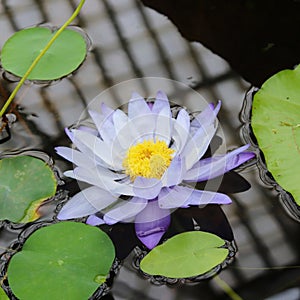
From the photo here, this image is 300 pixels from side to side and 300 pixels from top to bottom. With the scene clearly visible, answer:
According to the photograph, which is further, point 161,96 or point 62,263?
point 161,96

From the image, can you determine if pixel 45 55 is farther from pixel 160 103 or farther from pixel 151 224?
pixel 151 224

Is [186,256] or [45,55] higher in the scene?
[45,55]

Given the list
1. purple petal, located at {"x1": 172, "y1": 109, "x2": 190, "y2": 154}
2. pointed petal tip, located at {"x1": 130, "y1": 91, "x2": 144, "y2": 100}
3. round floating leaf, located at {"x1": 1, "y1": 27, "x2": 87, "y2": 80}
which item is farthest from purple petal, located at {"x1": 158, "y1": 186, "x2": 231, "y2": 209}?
round floating leaf, located at {"x1": 1, "y1": 27, "x2": 87, "y2": 80}

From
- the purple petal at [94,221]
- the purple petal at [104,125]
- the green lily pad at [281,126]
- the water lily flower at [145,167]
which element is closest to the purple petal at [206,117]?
the water lily flower at [145,167]

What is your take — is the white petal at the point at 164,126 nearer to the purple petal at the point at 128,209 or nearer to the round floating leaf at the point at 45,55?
the purple petal at the point at 128,209

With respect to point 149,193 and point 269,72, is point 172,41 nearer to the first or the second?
point 269,72

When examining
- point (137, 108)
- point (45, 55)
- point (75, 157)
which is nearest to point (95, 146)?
point (75, 157)
